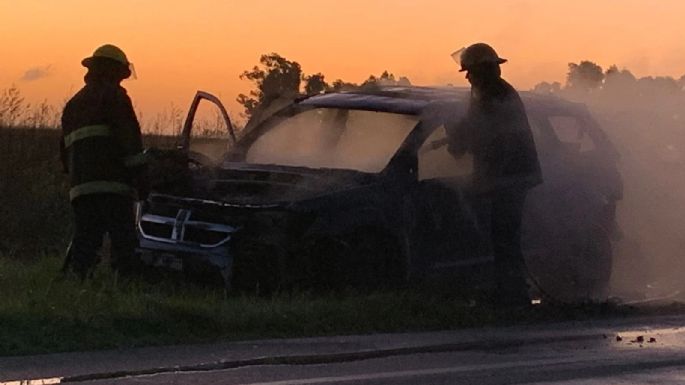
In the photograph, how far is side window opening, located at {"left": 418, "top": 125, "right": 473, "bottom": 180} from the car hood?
524mm

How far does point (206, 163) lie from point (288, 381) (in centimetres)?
482

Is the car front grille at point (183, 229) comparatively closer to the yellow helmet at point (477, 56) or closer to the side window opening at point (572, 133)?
the yellow helmet at point (477, 56)

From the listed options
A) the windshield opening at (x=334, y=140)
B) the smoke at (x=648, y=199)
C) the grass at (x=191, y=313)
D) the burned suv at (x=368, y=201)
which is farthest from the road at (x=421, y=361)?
the smoke at (x=648, y=199)

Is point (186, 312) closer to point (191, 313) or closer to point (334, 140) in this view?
point (191, 313)

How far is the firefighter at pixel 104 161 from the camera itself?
12344 millimetres

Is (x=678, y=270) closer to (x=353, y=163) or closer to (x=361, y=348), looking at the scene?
(x=353, y=163)

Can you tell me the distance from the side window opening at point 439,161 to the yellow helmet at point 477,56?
0.59 m

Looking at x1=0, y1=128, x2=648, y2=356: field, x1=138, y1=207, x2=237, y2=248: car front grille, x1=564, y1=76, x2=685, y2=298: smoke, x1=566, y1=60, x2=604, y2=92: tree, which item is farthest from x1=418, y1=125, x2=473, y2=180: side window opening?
x1=566, y1=60, x2=604, y2=92: tree

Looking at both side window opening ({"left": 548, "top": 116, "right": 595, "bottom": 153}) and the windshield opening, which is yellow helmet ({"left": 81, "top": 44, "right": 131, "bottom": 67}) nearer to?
the windshield opening

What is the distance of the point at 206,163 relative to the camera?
1327cm

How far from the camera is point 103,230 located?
41.4 ft

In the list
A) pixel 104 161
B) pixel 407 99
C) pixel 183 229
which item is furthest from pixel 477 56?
pixel 104 161

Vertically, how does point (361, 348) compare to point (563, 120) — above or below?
below

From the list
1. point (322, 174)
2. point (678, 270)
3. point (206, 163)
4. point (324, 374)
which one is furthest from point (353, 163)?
point (678, 270)
